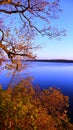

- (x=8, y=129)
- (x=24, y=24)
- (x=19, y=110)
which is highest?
(x=24, y=24)

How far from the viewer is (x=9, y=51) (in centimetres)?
1686

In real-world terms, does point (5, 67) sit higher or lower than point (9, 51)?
lower

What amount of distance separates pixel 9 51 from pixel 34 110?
5.54 metres

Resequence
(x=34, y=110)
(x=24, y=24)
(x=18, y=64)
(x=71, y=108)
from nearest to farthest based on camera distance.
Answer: (x=34, y=110) < (x=24, y=24) < (x=18, y=64) < (x=71, y=108)

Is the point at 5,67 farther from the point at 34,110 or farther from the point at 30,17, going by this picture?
the point at 34,110

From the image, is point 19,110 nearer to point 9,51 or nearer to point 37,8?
point 9,51

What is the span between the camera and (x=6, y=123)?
1173cm

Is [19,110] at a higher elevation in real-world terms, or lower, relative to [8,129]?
higher

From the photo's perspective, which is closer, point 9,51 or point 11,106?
point 11,106

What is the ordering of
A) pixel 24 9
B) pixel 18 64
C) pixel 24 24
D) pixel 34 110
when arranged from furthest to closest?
pixel 18 64 < pixel 24 24 < pixel 24 9 < pixel 34 110

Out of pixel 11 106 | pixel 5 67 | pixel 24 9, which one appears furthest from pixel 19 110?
pixel 5 67

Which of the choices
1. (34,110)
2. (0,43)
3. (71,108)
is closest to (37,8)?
(0,43)

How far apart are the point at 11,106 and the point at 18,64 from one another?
A: 774 cm

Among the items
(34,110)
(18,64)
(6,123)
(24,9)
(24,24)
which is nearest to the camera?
(6,123)
